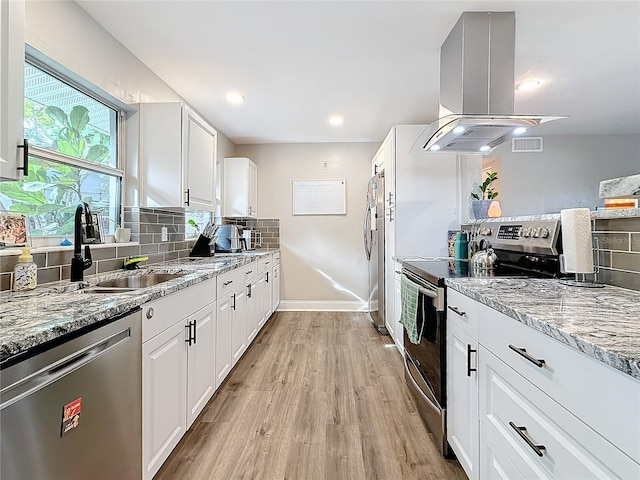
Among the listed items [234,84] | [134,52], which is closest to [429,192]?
[234,84]

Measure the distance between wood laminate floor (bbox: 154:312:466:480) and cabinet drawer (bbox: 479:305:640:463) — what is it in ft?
3.10

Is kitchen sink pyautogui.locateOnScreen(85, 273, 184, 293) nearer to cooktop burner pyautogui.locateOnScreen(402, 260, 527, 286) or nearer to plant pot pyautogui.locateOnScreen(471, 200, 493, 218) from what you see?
cooktop burner pyautogui.locateOnScreen(402, 260, 527, 286)

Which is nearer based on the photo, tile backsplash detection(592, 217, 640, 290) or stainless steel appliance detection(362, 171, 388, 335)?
tile backsplash detection(592, 217, 640, 290)

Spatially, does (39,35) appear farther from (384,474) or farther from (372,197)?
(372,197)

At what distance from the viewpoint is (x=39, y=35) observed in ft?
5.45

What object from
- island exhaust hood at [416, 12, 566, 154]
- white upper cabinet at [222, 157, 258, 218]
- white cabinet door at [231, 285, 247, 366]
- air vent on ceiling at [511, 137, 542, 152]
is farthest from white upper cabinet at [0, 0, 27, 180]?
air vent on ceiling at [511, 137, 542, 152]

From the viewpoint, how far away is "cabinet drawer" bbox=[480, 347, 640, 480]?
2.33ft

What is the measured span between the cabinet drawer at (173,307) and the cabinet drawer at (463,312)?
1.30 meters

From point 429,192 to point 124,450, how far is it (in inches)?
115

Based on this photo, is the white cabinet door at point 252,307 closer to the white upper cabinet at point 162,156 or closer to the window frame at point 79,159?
the white upper cabinet at point 162,156

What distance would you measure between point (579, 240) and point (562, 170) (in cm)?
415

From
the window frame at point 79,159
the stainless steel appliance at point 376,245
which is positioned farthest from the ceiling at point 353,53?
the stainless steel appliance at point 376,245

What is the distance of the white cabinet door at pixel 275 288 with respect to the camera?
4402mm

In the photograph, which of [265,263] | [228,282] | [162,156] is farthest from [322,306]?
[162,156]
